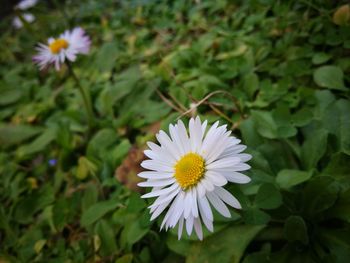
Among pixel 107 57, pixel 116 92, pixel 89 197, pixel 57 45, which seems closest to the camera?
pixel 89 197

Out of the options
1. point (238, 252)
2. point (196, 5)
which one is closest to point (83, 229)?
point (238, 252)

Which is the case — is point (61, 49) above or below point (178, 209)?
above

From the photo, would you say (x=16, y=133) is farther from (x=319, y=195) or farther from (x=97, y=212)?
(x=319, y=195)

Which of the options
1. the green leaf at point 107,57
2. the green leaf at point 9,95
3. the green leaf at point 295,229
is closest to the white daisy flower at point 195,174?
the green leaf at point 295,229

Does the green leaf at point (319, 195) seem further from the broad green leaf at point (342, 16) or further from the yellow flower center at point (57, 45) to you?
the yellow flower center at point (57, 45)

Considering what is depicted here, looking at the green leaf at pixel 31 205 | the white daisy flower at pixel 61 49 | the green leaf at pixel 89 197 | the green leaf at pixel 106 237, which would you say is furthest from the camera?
the white daisy flower at pixel 61 49

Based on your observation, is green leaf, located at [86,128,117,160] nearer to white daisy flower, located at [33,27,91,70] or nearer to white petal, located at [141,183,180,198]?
white daisy flower, located at [33,27,91,70]

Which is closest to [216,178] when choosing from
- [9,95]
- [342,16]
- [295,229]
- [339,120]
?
[295,229]

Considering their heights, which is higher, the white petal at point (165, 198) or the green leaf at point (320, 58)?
the white petal at point (165, 198)

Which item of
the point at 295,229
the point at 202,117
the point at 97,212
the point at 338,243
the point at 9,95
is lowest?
the point at 338,243
